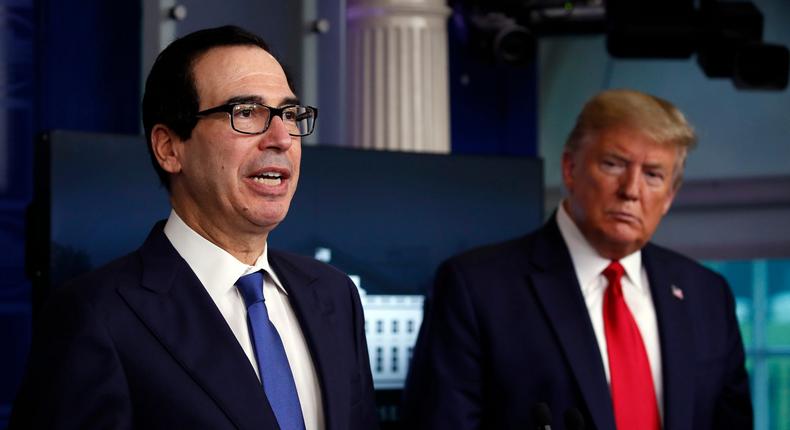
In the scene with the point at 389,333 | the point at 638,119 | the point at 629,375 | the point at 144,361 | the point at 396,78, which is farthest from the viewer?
the point at 396,78

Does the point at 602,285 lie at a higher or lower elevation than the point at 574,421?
higher

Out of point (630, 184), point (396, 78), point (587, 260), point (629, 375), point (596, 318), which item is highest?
point (396, 78)

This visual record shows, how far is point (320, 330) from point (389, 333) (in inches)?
55.0

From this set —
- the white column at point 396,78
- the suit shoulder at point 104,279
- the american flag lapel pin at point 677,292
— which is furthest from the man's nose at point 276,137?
the white column at point 396,78

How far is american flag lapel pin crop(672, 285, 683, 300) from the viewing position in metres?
2.64

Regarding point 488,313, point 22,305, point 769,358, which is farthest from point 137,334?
point 769,358

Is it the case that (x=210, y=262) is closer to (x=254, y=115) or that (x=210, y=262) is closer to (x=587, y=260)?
(x=254, y=115)

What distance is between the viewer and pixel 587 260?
2633 millimetres

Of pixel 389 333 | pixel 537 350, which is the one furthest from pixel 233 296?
pixel 389 333

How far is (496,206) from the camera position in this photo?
3389 millimetres

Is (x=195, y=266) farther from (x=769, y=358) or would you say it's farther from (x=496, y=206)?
(x=769, y=358)

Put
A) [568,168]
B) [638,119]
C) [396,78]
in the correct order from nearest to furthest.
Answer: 1. [638,119]
2. [568,168]
3. [396,78]

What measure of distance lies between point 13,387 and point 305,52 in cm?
121

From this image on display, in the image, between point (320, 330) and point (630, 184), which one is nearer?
point (320, 330)
